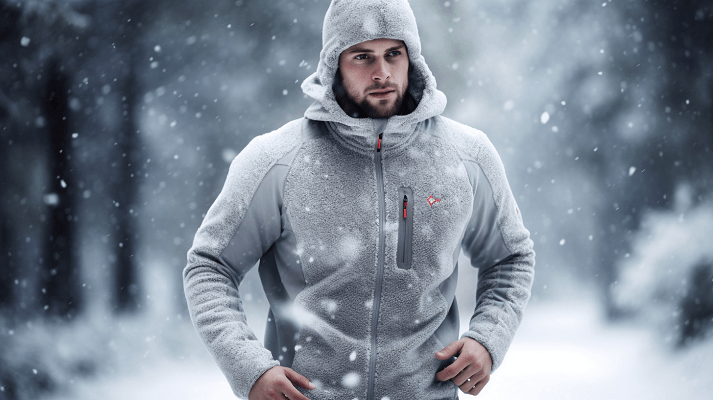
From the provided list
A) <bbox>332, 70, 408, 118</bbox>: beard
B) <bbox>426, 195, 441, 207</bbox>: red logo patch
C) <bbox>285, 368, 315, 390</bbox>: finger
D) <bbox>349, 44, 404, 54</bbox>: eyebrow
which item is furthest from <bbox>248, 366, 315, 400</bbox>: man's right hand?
<bbox>349, 44, 404, 54</bbox>: eyebrow

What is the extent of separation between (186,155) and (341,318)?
1978 mm

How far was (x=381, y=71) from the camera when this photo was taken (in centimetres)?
98

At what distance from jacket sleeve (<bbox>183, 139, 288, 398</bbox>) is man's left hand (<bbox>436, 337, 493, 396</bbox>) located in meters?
0.31

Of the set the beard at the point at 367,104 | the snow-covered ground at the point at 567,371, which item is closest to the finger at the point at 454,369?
the beard at the point at 367,104

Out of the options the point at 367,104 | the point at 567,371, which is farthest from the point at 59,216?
the point at 567,371

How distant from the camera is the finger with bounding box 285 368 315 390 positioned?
2.84 ft

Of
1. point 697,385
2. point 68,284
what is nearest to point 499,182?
point 697,385

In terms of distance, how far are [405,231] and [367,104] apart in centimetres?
24

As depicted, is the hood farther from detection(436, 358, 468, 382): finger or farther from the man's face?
detection(436, 358, 468, 382): finger

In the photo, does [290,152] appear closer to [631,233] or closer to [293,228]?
[293,228]

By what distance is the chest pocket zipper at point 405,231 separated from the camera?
3.04 ft

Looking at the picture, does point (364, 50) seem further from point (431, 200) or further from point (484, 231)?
point (484, 231)

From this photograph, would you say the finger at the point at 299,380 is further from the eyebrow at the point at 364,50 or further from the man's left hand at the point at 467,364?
the eyebrow at the point at 364,50

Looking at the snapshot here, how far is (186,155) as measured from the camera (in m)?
2.68
